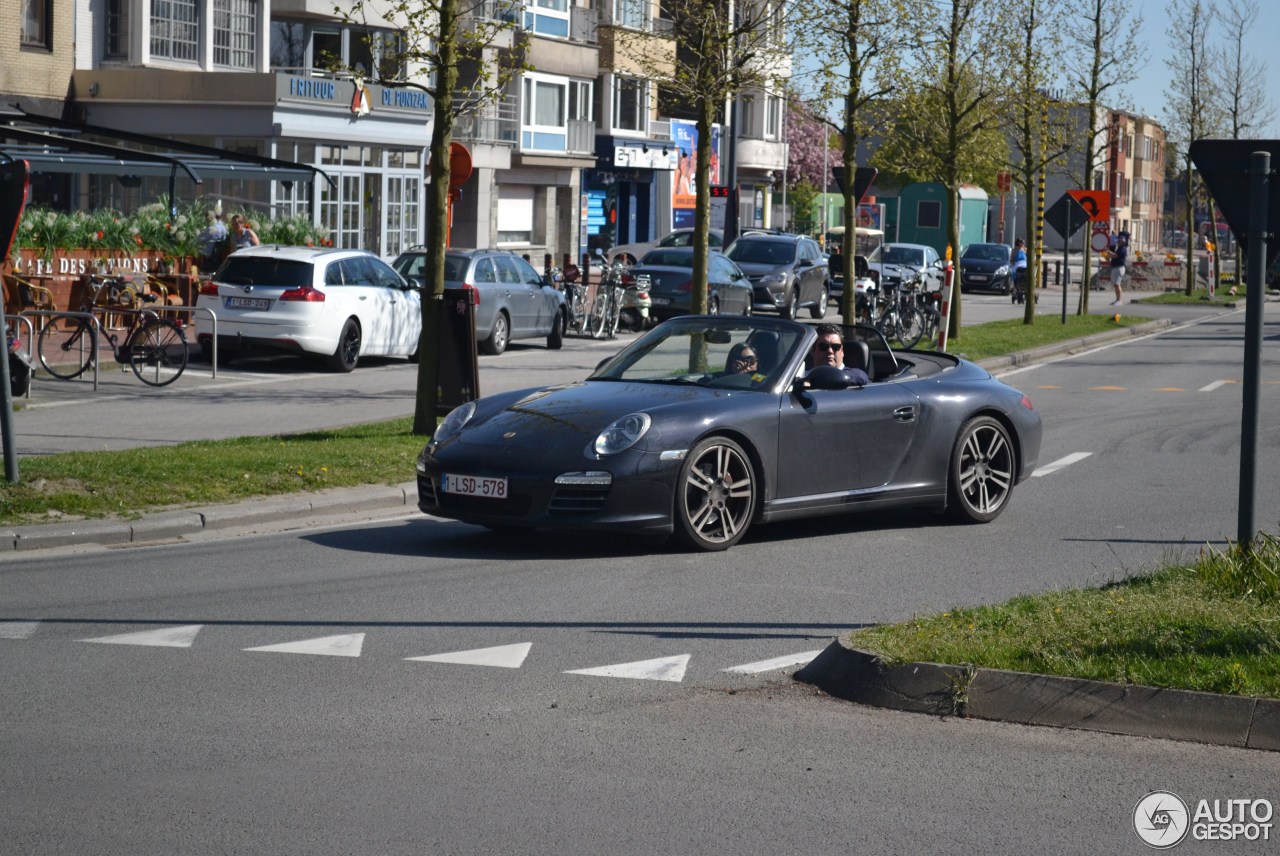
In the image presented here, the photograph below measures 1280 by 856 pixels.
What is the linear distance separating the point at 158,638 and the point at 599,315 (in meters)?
23.3

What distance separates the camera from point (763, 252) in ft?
127

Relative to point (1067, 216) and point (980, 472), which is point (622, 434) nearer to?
point (980, 472)

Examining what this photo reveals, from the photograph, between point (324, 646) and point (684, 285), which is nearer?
point (324, 646)

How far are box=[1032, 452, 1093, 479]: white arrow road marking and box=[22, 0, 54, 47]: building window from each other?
26961mm

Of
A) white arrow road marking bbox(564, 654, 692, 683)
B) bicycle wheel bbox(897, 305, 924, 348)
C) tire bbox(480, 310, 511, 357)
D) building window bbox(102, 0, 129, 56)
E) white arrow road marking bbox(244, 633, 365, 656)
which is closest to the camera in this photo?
white arrow road marking bbox(564, 654, 692, 683)

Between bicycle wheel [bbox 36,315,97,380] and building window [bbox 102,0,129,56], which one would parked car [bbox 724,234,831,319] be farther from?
bicycle wheel [bbox 36,315,97,380]

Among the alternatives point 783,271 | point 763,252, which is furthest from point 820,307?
point 783,271

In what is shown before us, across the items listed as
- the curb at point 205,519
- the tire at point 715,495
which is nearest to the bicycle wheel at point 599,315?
the curb at point 205,519

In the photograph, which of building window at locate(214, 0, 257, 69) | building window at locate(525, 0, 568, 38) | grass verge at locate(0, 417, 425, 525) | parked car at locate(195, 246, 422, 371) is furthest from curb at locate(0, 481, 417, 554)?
building window at locate(525, 0, 568, 38)

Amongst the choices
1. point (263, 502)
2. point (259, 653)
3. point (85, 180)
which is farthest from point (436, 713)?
point (85, 180)

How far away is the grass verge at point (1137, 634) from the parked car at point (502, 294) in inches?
702

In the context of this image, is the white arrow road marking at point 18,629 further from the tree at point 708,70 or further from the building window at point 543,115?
the building window at point 543,115

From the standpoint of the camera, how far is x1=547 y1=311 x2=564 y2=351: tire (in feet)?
92.6

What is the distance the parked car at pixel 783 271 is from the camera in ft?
121
